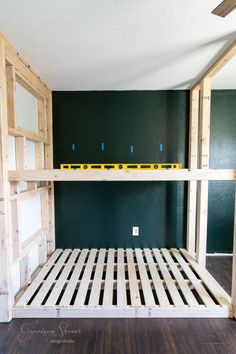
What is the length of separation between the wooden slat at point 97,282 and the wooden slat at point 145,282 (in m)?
0.41

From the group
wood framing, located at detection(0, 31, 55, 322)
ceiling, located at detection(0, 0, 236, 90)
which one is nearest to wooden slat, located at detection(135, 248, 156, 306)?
wood framing, located at detection(0, 31, 55, 322)

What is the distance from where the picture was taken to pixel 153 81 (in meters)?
2.22

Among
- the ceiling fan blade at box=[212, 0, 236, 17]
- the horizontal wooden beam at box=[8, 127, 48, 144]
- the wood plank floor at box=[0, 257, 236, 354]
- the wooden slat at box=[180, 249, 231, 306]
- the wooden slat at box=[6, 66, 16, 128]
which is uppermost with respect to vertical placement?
the ceiling fan blade at box=[212, 0, 236, 17]

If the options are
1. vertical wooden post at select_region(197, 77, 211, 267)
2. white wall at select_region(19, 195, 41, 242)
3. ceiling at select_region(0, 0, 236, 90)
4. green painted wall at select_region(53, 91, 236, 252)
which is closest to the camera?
ceiling at select_region(0, 0, 236, 90)

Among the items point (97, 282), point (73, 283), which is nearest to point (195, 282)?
point (97, 282)

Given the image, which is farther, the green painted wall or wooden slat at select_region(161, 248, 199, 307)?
the green painted wall

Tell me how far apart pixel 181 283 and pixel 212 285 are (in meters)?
0.29

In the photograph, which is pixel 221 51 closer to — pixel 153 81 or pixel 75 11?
pixel 153 81

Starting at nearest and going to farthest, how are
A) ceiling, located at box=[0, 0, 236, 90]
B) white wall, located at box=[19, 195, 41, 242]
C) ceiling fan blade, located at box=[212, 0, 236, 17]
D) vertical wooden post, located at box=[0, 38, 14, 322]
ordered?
ceiling fan blade, located at box=[212, 0, 236, 17], ceiling, located at box=[0, 0, 236, 90], vertical wooden post, located at box=[0, 38, 14, 322], white wall, located at box=[19, 195, 41, 242]

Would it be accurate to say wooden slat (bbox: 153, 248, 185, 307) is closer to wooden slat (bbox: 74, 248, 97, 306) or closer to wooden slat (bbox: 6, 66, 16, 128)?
wooden slat (bbox: 74, 248, 97, 306)

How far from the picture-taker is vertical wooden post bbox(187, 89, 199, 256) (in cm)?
242

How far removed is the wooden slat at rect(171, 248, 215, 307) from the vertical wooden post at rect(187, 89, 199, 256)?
27 centimetres

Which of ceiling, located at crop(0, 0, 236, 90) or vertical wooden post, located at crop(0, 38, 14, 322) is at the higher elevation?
ceiling, located at crop(0, 0, 236, 90)

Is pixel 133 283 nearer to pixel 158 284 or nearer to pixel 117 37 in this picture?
pixel 158 284
